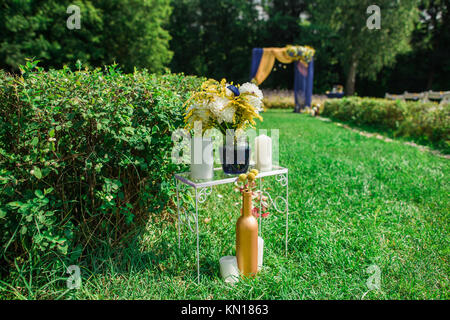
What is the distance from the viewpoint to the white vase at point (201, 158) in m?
2.02

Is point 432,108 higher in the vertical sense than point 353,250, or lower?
higher

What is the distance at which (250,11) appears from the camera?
91.8 feet

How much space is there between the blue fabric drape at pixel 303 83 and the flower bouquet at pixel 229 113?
44.2ft

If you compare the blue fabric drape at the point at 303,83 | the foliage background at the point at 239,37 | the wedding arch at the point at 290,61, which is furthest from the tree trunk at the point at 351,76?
the wedding arch at the point at 290,61

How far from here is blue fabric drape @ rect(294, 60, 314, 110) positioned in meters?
14.5

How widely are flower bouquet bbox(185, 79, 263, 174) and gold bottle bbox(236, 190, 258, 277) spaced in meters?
0.25

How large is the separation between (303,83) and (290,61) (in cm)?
122

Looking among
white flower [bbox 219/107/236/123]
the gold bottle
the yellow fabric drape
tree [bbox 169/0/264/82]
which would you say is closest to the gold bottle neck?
the gold bottle

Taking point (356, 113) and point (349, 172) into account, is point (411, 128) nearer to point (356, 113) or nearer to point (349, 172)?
point (356, 113)

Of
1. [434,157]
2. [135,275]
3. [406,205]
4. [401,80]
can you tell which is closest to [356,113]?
[434,157]

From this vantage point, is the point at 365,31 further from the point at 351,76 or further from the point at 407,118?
the point at 407,118

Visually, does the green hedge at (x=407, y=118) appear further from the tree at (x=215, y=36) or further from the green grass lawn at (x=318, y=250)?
the tree at (x=215, y=36)

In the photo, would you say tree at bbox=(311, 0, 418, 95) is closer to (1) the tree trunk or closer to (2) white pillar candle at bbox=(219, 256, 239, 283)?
(1) the tree trunk
